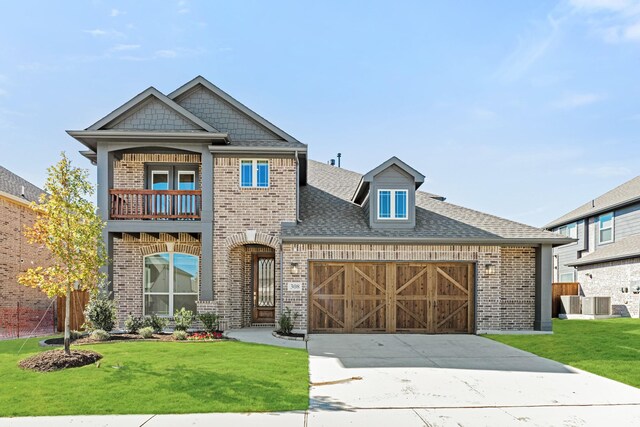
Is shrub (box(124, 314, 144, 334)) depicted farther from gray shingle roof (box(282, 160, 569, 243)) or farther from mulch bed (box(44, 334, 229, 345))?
gray shingle roof (box(282, 160, 569, 243))

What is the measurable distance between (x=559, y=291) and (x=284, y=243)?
633 inches

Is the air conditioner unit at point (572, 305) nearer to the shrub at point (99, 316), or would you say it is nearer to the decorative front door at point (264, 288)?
the decorative front door at point (264, 288)

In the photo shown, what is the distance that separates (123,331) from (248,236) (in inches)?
187

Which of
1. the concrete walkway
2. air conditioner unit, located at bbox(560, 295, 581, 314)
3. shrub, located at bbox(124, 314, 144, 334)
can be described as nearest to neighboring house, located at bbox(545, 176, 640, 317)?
air conditioner unit, located at bbox(560, 295, 581, 314)

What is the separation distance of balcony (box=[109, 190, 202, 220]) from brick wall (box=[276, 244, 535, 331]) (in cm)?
331

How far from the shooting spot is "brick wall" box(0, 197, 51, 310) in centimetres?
1606

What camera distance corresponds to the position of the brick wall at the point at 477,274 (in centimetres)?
1363

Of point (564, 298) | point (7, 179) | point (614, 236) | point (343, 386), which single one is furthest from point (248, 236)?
point (614, 236)

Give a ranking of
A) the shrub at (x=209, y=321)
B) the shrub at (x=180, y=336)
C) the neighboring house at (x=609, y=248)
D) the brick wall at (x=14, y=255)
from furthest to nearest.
A: 1. the neighboring house at (x=609, y=248)
2. the brick wall at (x=14, y=255)
3. the shrub at (x=209, y=321)
4. the shrub at (x=180, y=336)

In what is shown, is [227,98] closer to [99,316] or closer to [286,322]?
[286,322]

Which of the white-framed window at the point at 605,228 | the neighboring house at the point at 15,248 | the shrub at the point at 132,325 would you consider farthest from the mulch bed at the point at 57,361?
the white-framed window at the point at 605,228

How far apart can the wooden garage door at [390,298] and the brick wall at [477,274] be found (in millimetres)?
271

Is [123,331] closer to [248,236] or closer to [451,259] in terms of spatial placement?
[248,236]

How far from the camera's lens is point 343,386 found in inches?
295
